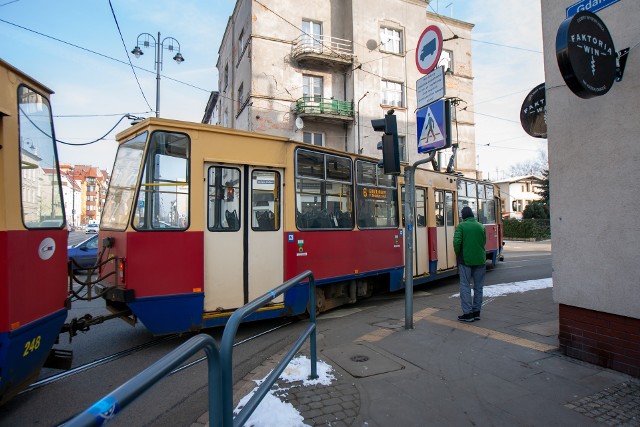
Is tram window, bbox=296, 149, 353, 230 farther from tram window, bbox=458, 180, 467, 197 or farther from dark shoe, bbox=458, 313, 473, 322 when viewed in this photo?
tram window, bbox=458, 180, 467, 197

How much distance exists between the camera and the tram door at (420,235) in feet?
31.6

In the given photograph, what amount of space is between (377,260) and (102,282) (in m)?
5.18

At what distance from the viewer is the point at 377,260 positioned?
8.44 meters

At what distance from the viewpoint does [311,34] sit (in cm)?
2495

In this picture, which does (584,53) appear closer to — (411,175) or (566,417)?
(411,175)

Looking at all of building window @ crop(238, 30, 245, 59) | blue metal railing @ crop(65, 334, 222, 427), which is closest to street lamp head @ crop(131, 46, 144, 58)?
building window @ crop(238, 30, 245, 59)

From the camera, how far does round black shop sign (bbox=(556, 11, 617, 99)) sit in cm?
372

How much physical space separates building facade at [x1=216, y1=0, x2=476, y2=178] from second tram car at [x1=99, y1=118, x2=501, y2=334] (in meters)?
16.5

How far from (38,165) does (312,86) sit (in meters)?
22.6

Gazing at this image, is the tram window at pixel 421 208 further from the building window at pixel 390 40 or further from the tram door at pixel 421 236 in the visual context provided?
the building window at pixel 390 40

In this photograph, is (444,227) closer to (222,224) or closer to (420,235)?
(420,235)

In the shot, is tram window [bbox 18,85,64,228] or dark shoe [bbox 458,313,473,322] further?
dark shoe [bbox 458,313,473,322]

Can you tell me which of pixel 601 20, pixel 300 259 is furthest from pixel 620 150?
pixel 300 259

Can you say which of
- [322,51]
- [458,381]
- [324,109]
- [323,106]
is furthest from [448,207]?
[322,51]
